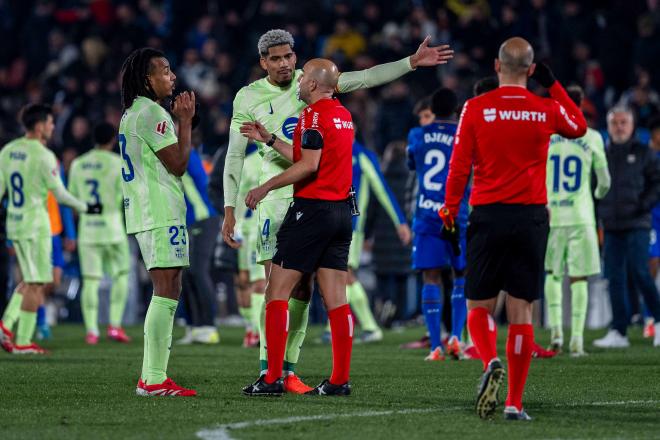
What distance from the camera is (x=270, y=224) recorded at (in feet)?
28.7

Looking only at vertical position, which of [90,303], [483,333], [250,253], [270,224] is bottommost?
[90,303]

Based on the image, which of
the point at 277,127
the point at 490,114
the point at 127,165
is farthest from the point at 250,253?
the point at 490,114

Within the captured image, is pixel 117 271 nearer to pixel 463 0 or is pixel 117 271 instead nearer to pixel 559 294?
pixel 559 294

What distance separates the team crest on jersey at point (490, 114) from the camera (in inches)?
285

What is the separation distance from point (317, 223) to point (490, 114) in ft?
4.85

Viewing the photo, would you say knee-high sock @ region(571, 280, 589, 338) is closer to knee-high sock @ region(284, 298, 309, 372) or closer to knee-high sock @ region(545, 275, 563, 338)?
knee-high sock @ region(545, 275, 563, 338)

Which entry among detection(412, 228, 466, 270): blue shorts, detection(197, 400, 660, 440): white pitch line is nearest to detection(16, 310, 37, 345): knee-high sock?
detection(412, 228, 466, 270): blue shorts

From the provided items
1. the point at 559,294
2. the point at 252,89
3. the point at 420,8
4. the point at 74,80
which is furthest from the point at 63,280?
the point at 252,89

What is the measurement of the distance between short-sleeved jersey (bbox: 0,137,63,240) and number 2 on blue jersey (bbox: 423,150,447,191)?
12.5 feet

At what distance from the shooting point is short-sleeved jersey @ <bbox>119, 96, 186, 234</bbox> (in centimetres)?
834

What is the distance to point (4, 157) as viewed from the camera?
516 inches

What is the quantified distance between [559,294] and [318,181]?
4.86m

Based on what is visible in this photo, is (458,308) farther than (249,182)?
No

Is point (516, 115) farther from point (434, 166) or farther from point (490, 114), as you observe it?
point (434, 166)
